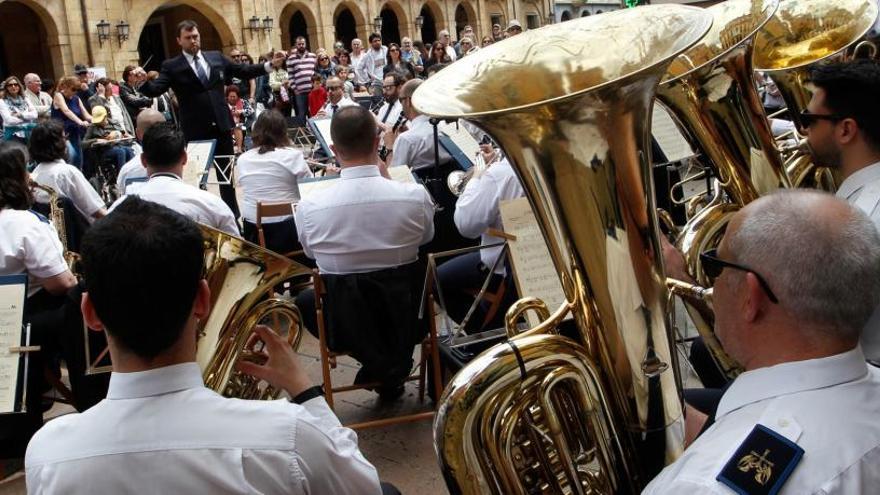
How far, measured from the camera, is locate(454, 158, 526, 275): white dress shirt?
347 cm

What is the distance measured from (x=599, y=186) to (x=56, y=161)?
4.38 meters

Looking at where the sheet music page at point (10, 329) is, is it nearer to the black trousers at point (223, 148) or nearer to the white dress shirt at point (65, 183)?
the white dress shirt at point (65, 183)

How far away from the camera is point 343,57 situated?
15.6 metres

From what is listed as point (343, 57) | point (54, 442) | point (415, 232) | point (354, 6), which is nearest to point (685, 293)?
point (54, 442)

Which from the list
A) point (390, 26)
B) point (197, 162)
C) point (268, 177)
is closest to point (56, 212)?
point (197, 162)

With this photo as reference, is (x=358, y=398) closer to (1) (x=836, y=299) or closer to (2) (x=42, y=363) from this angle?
(2) (x=42, y=363)

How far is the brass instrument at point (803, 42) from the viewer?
335 cm

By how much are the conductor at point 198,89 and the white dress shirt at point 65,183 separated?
1.99 meters

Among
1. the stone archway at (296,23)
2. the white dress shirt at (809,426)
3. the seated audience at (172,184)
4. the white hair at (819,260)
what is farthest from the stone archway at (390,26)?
the white dress shirt at (809,426)

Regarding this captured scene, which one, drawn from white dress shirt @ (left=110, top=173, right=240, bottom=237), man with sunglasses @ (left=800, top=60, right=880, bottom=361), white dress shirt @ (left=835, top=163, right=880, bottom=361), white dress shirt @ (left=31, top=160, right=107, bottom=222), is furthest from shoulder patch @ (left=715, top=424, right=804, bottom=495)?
white dress shirt @ (left=31, top=160, right=107, bottom=222)

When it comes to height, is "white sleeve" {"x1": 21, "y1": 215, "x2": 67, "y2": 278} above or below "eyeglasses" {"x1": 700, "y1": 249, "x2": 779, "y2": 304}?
below

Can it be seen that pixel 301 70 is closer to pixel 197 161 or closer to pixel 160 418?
pixel 197 161

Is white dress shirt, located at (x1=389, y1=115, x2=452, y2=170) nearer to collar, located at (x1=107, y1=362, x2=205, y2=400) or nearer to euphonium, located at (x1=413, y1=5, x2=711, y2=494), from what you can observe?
euphonium, located at (x1=413, y1=5, x2=711, y2=494)

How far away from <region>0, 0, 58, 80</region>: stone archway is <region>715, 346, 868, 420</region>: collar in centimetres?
1958
